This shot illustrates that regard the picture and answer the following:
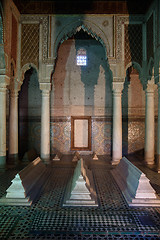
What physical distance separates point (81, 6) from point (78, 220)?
19.7 feet

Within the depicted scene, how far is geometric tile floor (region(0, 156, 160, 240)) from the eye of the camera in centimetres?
251

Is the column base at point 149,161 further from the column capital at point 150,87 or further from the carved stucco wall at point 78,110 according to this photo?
the column capital at point 150,87

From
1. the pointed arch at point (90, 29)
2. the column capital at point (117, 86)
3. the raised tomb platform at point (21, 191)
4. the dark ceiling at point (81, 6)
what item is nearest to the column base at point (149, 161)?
the column capital at point (117, 86)

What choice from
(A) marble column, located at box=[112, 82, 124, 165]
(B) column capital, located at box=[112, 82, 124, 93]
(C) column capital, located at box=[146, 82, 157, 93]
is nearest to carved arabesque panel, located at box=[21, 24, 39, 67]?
(B) column capital, located at box=[112, 82, 124, 93]

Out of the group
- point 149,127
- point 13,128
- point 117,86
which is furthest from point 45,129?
point 149,127

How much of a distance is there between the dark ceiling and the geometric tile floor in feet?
17.8

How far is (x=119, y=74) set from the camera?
6270mm

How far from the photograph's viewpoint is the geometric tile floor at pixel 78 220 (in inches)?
99.0

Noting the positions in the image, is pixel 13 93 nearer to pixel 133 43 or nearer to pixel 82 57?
pixel 82 57

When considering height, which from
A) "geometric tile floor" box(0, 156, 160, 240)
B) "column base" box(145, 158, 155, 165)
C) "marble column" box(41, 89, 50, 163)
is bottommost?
"geometric tile floor" box(0, 156, 160, 240)

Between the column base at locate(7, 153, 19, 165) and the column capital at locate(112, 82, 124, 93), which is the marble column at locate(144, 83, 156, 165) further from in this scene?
the column base at locate(7, 153, 19, 165)

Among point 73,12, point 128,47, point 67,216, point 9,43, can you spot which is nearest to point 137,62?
point 128,47

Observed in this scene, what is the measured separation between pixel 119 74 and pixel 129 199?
406cm

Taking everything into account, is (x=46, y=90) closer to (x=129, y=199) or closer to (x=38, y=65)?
(x=38, y=65)
